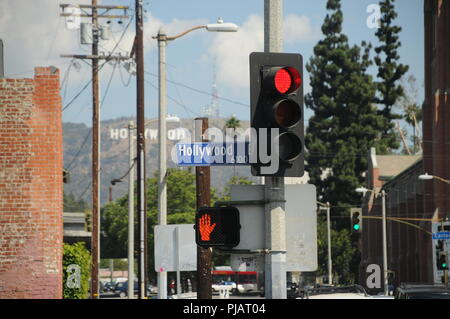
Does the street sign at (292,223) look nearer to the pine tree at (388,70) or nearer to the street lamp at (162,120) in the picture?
the street lamp at (162,120)

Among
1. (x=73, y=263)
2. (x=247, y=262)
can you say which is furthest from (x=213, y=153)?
(x=73, y=263)

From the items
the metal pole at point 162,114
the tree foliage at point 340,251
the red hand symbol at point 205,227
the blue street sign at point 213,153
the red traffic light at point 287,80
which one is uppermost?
the metal pole at point 162,114

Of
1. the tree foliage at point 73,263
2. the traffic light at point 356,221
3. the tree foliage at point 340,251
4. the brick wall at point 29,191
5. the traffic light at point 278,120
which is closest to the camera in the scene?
the traffic light at point 278,120

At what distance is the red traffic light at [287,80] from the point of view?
9.94 meters

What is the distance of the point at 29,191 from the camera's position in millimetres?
22203

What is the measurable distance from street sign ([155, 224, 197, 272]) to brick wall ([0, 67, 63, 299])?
7.97ft

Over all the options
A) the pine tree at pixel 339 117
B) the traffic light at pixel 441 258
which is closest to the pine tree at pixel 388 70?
the pine tree at pixel 339 117

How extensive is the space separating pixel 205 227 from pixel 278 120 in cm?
153

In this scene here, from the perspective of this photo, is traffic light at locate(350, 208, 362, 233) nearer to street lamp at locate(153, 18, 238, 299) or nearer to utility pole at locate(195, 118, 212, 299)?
street lamp at locate(153, 18, 238, 299)

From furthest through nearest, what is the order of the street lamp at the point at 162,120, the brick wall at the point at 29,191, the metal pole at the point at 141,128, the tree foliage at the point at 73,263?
the tree foliage at the point at 73,263
the metal pole at the point at 141,128
the street lamp at the point at 162,120
the brick wall at the point at 29,191

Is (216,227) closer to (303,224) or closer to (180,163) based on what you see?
(303,224)

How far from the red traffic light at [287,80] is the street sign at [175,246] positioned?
1248cm

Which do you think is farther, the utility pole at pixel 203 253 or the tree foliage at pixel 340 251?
the tree foliage at pixel 340 251
